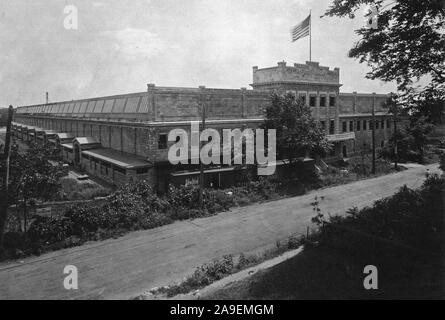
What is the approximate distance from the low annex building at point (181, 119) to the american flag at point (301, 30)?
2838 millimetres

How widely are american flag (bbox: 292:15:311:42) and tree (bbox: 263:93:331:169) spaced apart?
6642mm

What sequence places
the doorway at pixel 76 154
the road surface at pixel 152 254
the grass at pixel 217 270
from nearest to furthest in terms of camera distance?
1. the grass at pixel 217 270
2. the road surface at pixel 152 254
3. the doorway at pixel 76 154

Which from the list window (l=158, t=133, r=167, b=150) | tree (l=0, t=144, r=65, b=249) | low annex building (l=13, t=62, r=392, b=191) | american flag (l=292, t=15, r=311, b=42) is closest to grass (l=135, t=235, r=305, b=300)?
tree (l=0, t=144, r=65, b=249)

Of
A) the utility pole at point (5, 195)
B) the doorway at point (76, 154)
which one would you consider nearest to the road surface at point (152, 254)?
the utility pole at point (5, 195)

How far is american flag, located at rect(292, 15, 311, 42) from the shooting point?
99.9 feet

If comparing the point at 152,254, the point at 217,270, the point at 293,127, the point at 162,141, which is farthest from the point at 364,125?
the point at 217,270

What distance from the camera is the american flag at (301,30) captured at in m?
30.4

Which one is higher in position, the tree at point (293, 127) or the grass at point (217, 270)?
the tree at point (293, 127)

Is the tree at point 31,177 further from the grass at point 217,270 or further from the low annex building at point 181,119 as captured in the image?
the grass at point 217,270

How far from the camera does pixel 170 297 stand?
446 inches

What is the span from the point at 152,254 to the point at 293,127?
16173mm

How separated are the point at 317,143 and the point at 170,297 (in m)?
20.1

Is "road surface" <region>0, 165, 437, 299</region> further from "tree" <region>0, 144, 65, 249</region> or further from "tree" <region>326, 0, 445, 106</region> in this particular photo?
"tree" <region>326, 0, 445, 106</region>

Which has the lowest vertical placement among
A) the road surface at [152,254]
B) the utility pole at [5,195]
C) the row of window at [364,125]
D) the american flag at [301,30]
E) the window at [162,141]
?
the road surface at [152,254]
